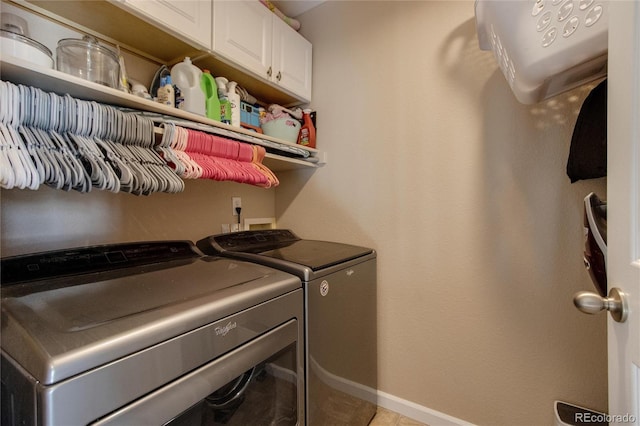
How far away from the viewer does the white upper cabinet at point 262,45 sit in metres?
1.36

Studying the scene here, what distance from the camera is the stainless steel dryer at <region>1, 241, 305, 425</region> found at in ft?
1.74

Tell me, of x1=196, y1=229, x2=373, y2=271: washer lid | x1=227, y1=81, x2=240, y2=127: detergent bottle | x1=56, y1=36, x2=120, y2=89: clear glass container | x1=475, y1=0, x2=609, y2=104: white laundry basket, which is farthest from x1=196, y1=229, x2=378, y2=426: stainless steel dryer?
x1=475, y1=0, x2=609, y2=104: white laundry basket

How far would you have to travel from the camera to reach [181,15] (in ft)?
3.86

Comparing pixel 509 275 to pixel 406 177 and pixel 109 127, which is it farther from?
pixel 109 127

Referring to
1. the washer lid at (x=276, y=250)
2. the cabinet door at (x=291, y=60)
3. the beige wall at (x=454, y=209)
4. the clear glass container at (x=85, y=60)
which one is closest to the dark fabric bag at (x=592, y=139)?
the beige wall at (x=454, y=209)

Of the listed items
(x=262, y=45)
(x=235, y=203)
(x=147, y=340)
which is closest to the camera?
(x=147, y=340)

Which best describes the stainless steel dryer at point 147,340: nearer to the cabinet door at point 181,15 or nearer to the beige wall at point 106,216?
the beige wall at point 106,216

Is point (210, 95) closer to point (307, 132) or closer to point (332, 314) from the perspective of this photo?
point (307, 132)

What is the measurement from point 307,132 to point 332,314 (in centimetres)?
118

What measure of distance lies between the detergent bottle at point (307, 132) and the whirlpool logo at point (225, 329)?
1.33m

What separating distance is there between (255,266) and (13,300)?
67 cm

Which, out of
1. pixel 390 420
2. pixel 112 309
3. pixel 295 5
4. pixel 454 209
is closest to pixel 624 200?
pixel 454 209

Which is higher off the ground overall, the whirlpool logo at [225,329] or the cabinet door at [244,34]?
the cabinet door at [244,34]

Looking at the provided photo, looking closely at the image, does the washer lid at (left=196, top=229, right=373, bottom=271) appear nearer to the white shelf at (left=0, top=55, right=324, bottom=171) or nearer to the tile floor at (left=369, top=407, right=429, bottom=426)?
the white shelf at (left=0, top=55, right=324, bottom=171)
